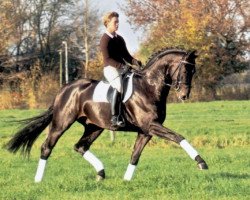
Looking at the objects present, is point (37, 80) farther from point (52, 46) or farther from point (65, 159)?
point (65, 159)

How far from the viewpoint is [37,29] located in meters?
77.6

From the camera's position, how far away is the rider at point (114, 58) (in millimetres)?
12844

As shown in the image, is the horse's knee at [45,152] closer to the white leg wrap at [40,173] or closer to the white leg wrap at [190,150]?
the white leg wrap at [40,173]

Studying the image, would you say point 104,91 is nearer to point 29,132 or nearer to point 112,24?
point 112,24

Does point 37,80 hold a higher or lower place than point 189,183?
lower

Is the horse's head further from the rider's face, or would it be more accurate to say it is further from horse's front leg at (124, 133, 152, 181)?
the rider's face

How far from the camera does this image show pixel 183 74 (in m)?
12.3

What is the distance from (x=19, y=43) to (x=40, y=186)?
65.2 m

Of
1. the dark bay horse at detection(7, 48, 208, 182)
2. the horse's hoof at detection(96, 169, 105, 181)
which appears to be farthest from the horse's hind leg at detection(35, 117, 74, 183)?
the horse's hoof at detection(96, 169, 105, 181)

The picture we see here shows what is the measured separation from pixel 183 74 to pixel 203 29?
52915 mm

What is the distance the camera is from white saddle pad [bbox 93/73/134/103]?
12820 millimetres

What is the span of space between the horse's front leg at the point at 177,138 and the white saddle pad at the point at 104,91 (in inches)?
37.0

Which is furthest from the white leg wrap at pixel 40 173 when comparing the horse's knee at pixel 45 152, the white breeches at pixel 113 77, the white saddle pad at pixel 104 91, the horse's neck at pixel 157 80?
the horse's neck at pixel 157 80

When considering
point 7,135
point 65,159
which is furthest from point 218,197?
point 7,135
